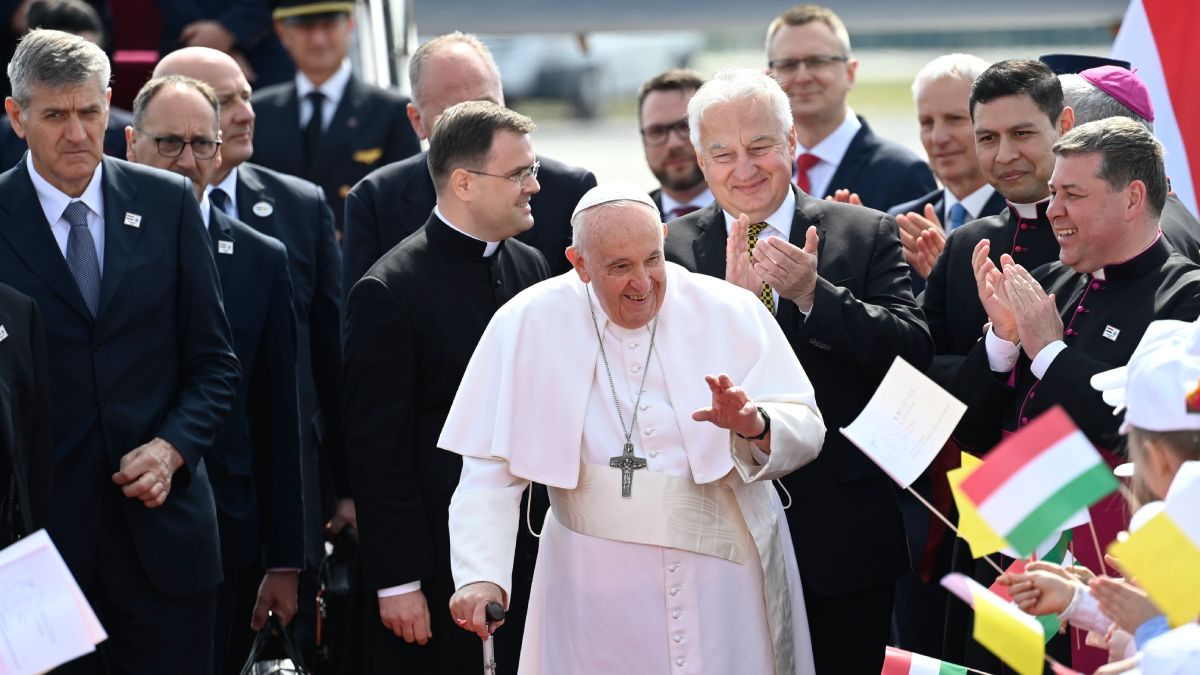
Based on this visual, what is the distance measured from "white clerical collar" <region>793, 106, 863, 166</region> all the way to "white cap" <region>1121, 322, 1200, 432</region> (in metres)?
3.42

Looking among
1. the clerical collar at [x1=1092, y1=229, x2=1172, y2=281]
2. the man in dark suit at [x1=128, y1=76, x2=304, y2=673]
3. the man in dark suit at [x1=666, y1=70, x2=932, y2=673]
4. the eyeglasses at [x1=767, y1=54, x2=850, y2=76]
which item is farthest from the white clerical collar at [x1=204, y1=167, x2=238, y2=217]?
the clerical collar at [x1=1092, y1=229, x2=1172, y2=281]

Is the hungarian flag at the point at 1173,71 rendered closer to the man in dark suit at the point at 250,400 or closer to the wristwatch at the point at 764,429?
the wristwatch at the point at 764,429

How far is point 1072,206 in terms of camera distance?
4582 mm

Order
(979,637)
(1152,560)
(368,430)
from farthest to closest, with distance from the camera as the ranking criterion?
(368,430) → (979,637) → (1152,560)

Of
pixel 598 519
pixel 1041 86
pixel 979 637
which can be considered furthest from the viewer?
pixel 1041 86

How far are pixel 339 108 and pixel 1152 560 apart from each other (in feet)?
15.9

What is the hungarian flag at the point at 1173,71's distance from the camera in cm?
668

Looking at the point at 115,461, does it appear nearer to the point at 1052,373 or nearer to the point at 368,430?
the point at 368,430

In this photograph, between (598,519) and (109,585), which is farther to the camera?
(109,585)

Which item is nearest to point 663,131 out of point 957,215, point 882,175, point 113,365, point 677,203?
point 677,203

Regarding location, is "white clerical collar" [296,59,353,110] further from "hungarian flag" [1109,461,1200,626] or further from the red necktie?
"hungarian flag" [1109,461,1200,626]

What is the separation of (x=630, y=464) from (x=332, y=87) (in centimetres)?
352

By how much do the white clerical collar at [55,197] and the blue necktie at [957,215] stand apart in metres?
2.97

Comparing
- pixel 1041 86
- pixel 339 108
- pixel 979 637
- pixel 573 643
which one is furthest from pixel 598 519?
pixel 339 108
